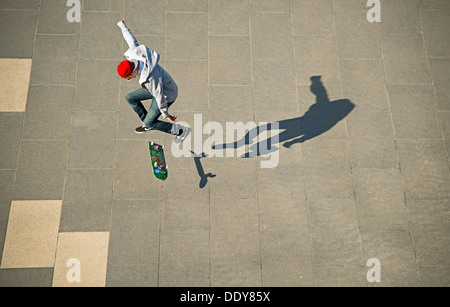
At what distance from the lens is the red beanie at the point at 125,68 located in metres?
4.29

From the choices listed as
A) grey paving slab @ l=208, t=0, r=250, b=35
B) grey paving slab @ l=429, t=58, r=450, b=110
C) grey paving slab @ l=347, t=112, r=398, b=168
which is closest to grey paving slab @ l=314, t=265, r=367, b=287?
grey paving slab @ l=347, t=112, r=398, b=168

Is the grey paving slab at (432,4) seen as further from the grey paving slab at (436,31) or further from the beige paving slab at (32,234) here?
the beige paving slab at (32,234)

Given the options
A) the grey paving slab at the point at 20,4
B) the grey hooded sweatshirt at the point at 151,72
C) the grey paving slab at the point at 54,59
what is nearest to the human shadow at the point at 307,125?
the grey hooded sweatshirt at the point at 151,72

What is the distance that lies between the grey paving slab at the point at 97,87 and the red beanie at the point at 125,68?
176 cm

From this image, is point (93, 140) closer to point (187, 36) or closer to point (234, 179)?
point (234, 179)

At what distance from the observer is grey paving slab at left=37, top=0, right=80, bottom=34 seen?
6.44 meters

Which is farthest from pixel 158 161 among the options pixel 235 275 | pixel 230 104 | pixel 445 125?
pixel 445 125

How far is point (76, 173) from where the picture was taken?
5594 millimetres

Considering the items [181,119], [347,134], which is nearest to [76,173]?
[181,119]

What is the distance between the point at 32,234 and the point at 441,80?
27.3 feet

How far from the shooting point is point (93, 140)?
5.76 metres

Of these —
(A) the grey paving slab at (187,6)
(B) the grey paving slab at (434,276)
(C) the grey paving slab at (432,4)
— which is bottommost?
(B) the grey paving slab at (434,276)
